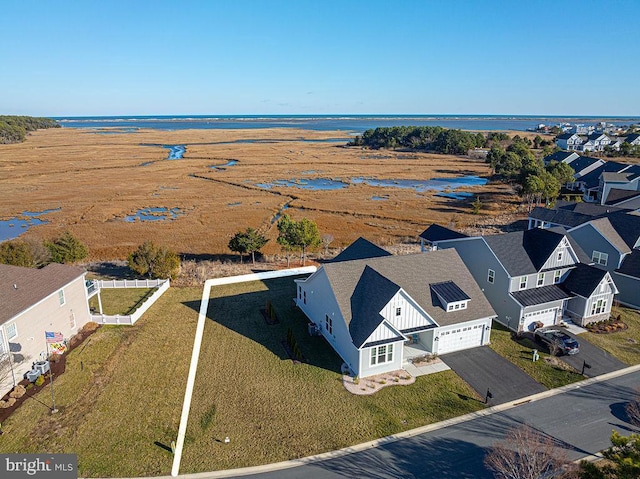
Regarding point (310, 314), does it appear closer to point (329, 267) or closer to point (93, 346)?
point (329, 267)

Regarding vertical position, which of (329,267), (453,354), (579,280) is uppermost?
(329,267)

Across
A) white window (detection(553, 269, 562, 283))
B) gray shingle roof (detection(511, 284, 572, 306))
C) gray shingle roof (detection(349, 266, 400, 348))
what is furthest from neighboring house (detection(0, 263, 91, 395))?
white window (detection(553, 269, 562, 283))

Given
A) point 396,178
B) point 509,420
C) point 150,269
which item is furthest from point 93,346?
point 396,178

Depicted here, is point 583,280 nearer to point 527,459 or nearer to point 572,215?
point 572,215

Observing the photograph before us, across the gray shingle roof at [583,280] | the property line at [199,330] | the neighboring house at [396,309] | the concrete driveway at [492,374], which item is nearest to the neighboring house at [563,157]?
the gray shingle roof at [583,280]

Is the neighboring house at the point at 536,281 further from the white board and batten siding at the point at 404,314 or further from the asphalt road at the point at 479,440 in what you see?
the white board and batten siding at the point at 404,314

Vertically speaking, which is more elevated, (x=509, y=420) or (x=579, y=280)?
(x=579, y=280)
